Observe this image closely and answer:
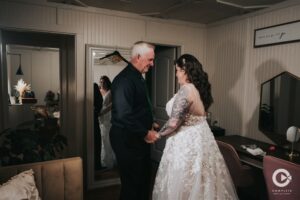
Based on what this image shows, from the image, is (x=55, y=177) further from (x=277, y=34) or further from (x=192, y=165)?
(x=277, y=34)

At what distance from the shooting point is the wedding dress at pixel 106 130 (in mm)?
3141

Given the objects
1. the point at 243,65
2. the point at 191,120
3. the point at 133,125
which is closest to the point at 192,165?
the point at 191,120

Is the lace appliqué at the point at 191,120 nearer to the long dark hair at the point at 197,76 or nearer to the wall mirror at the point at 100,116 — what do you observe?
the long dark hair at the point at 197,76

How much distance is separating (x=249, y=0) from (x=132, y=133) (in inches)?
73.7

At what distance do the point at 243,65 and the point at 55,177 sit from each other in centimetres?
254

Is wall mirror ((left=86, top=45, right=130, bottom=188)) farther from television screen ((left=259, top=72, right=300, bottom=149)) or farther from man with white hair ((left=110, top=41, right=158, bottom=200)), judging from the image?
television screen ((left=259, top=72, right=300, bottom=149))

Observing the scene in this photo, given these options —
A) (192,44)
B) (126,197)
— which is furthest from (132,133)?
(192,44)

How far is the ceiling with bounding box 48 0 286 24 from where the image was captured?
8.83 feet

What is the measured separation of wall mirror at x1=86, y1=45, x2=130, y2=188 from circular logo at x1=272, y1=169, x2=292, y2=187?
2011 millimetres

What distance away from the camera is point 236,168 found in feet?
7.38

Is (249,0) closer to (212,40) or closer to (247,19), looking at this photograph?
(247,19)

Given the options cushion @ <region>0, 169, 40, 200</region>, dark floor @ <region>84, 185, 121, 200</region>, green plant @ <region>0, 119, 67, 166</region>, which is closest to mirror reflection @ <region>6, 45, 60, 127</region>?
dark floor @ <region>84, 185, 121, 200</region>

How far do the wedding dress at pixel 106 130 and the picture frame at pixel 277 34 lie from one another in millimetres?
1923

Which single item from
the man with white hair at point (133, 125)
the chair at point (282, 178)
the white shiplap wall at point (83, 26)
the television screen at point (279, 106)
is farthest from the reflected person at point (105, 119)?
the chair at point (282, 178)
